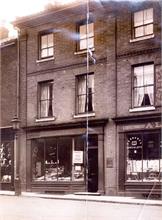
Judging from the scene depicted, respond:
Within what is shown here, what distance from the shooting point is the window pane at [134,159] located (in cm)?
683

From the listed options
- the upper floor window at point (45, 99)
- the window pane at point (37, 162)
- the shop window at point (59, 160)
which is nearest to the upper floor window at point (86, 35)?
the upper floor window at point (45, 99)

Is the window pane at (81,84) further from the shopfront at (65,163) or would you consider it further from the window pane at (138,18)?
the window pane at (138,18)

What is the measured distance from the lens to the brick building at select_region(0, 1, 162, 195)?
6.45m

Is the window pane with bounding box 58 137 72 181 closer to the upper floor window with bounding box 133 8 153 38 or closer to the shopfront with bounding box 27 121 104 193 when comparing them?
the shopfront with bounding box 27 121 104 193

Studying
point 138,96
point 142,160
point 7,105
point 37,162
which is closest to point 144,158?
point 142,160

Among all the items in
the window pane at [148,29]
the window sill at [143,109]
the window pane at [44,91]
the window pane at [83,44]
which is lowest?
the window sill at [143,109]

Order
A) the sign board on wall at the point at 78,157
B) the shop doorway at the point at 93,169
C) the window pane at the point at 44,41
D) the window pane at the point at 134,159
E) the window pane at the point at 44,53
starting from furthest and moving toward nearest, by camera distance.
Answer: the window pane at the point at 44,41, the window pane at the point at 44,53, the window pane at the point at 134,159, the sign board on wall at the point at 78,157, the shop doorway at the point at 93,169

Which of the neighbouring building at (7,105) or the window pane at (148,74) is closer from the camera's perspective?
the window pane at (148,74)

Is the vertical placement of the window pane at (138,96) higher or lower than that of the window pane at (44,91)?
lower

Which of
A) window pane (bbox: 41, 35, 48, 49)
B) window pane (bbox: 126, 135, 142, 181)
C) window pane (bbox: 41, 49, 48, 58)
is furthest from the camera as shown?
window pane (bbox: 41, 35, 48, 49)

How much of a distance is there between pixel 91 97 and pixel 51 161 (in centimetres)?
122

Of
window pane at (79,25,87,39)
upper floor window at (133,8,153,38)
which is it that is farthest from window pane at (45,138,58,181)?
upper floor window at (133,8,153,38)

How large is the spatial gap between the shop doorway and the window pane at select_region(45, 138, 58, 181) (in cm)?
71

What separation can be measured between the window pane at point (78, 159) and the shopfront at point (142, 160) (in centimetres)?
52
